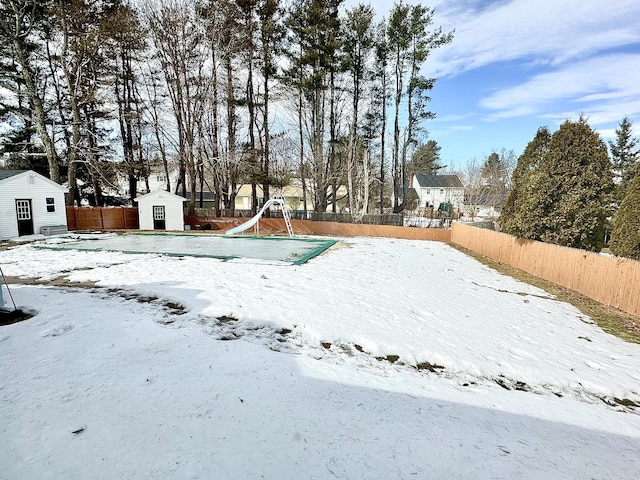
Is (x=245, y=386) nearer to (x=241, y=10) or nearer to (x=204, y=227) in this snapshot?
(x=204, y=227)

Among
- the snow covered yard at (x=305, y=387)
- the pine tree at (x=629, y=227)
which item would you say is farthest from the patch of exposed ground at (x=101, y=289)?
the pine tree at (x=629, y=227)

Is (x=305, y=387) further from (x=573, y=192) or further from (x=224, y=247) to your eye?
(x=224, y=247)

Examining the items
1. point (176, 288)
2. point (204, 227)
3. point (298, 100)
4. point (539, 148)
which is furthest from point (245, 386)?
point (298, 100)

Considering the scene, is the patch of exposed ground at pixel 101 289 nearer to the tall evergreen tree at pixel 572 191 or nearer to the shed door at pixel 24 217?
the tall evergreen tree at pixel 572 191

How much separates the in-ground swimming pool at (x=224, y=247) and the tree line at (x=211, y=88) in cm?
535

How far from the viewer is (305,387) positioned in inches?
115

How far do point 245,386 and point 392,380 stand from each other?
148cm

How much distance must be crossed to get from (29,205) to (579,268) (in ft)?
66.4

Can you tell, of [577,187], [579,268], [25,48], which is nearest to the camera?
[579,268]

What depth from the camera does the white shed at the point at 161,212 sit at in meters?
17.9

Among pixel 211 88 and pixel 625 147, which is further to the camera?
pixel 625 147

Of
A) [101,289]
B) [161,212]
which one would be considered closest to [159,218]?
[161,212]

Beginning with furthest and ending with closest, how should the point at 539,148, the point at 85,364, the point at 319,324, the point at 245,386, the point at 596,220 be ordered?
the point at 539,148
the point at 596,220
the point at 319,324
the point at 85,364
the point at 245,386

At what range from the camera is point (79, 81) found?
16641 mm
